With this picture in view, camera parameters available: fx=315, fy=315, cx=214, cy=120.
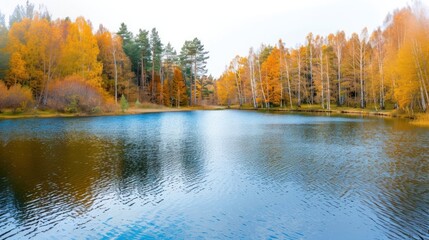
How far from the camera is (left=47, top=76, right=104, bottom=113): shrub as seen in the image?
163ft

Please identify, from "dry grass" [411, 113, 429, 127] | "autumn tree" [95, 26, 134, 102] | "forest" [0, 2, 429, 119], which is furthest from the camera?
"autumn tree" [95, 26, 134, 102]

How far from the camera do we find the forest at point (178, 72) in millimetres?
40719

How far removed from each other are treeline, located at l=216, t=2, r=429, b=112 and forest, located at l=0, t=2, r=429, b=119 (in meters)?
0.14

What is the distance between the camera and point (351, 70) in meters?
59.5

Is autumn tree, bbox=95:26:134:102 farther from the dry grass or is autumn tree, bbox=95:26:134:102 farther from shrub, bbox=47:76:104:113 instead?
the dry grass

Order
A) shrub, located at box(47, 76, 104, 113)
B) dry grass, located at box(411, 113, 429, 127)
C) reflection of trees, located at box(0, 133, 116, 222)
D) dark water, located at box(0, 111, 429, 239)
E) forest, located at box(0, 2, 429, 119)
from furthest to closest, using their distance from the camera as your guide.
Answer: shrub, located at box(47, 76, 104, 113)
forest, located at box(0, 2, 429, 119)
dry grass, located at box(411, 113, 429, 127)
reflection of trees, located at box(0, 133, 116, 222)
dark water, located at box(0, 111, 429, 239)

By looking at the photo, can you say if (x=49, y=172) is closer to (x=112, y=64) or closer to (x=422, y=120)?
(x=422, y=120)

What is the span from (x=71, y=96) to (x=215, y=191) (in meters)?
44.7

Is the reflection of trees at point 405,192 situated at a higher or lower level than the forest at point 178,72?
lower

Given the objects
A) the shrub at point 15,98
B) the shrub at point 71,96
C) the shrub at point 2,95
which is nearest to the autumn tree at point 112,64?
the shrub at point 71,96

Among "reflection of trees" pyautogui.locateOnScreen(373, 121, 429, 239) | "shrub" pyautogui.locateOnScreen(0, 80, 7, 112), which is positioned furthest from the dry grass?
"shrub" pyautogui.locateOnScreen(0, 80, 7, 112)

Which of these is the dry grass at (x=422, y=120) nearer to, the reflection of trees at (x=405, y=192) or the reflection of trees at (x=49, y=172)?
the reflection of trees at (x=405, y=192)

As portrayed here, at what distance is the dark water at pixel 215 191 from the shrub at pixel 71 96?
101ft

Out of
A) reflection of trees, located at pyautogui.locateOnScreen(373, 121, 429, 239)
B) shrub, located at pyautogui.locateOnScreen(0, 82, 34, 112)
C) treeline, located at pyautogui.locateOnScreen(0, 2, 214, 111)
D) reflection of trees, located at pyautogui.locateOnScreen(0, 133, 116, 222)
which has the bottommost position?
reflection of trees, located at pyautogui.locateOnScreen(373, 121, 429, 239)
